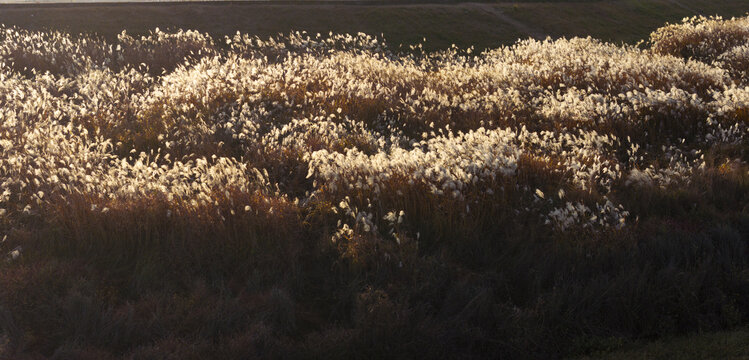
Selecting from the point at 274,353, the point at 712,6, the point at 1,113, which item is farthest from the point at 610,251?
the point at 712,6

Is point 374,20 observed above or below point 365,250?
above

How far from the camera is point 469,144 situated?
6.70m

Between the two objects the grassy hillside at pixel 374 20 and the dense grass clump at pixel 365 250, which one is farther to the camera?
the grassy hillside at pixel 374 20

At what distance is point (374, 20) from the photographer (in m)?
23.0

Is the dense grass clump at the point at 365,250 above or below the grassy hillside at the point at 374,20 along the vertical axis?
below

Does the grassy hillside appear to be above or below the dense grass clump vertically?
above

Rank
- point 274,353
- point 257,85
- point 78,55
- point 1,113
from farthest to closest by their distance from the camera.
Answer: point 78,55
point 257,85
point 1,113
point 274,353

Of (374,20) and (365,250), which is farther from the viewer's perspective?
(374,20)

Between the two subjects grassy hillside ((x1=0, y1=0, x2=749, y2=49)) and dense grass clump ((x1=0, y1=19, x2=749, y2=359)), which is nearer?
dense grass clump ((x1=0, y1=19, x2=749, y2=359))

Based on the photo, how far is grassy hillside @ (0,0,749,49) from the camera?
20047 mm

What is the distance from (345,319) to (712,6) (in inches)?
1517

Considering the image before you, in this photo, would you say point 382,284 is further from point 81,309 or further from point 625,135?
point 625,135

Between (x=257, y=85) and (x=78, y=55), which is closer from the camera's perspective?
(x=257, y=85)

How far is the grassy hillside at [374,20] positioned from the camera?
65.8 feet
